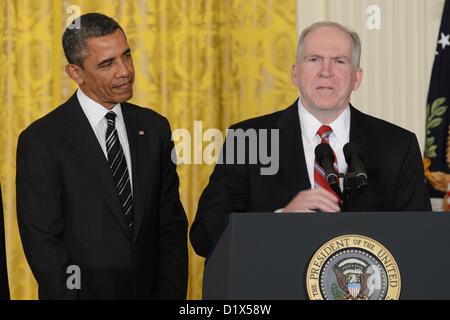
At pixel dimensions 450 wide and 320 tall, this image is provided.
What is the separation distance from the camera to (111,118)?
8.87ft

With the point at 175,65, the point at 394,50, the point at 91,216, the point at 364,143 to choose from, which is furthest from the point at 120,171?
the point at 394,50

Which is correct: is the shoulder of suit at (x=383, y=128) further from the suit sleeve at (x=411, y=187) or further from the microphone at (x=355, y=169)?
the microphone at (x=355, y=169)

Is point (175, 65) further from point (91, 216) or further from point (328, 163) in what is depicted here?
point (328, 163)

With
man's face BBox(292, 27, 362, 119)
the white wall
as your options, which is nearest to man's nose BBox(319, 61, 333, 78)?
man's face BBox(292, 27, 362, 119)

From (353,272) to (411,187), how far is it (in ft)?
2.83

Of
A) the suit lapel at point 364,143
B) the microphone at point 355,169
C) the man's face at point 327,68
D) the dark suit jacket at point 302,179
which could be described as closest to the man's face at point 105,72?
the dark suit jacket at point 302,179

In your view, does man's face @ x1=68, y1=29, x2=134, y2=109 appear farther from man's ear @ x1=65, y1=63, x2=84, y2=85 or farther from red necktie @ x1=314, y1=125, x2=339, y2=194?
red necktie @ x1=314, y1=125, x2=339, y2=194

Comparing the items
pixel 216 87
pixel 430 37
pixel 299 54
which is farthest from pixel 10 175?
pixel 430 37

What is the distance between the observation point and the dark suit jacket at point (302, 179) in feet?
7.79

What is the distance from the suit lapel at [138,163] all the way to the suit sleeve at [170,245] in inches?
3.4

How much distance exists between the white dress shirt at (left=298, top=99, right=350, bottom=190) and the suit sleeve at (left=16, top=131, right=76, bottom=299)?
795mm

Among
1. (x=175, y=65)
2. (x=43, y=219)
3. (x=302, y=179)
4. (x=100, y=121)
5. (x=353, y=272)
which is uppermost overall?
(x=175, y=65)
